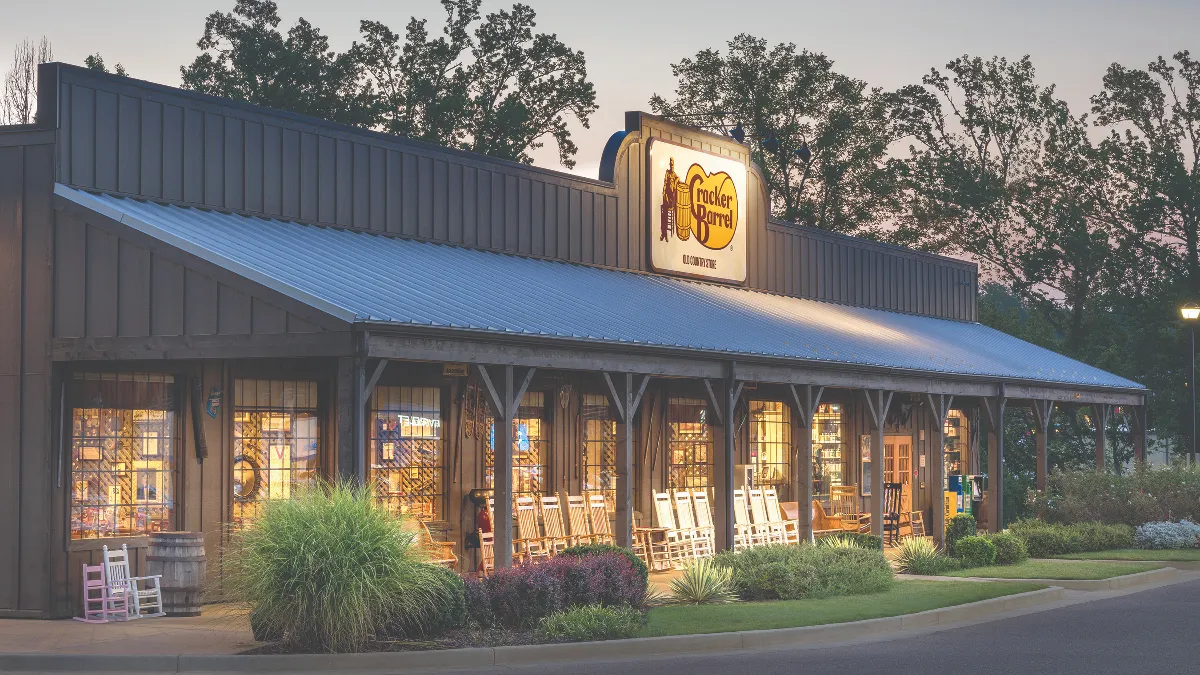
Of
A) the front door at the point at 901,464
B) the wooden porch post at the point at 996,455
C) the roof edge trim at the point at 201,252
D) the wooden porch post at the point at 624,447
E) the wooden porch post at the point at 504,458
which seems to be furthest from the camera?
the front door at the point at 901,464

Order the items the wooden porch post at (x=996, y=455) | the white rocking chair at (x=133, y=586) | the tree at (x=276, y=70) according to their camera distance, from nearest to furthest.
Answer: the white rocking chair at (x=133, y=586) → the wooden porch post at (x=996, y=455) → the tree at (x=276, y=70)

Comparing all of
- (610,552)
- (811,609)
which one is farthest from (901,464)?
(610,552)

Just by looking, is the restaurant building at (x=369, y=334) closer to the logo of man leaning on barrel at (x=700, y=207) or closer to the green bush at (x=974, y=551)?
the logo of man leaning on barrel at (x=700, y=207)

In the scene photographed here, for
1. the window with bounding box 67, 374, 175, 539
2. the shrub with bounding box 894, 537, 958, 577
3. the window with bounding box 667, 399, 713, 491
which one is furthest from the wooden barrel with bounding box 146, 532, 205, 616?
the shrub with bounding box 894, 537, 958, 577

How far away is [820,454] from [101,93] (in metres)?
16.0

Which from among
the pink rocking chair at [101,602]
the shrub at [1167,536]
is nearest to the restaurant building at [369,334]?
the pink rocking chair at [101,602]

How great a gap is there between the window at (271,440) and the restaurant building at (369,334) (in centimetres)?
3

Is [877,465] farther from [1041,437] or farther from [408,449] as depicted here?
[408,449]

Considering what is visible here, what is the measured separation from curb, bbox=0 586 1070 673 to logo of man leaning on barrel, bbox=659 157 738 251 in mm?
11964

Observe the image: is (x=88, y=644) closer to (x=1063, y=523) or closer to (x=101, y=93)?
(x=101, y=93)

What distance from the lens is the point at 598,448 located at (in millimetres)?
23422

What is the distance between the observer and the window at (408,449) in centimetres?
1967

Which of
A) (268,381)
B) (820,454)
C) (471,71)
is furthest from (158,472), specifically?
(471,71)

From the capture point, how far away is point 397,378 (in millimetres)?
19875
